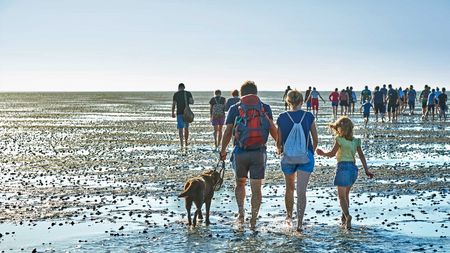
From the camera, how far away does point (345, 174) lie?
969 centimetres

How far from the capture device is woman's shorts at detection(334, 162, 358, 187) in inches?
381

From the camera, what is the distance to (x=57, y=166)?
1723 centimetres

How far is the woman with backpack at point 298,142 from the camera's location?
9398mm

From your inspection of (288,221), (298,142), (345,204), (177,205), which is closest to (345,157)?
(345,204)

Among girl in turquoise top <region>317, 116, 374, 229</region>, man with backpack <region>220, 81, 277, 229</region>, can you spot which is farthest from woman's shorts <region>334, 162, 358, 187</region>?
man with backpack <region>220, 81, 277, 229</region>

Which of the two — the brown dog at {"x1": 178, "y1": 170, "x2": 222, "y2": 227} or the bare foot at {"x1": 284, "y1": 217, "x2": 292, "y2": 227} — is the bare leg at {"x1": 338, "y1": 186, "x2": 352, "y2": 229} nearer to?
the bare foot at {"x1": 284, "y1": 217, "x2": 292, "y2": 227}

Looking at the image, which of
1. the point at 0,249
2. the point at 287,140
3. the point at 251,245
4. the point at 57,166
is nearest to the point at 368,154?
the point at 57,166

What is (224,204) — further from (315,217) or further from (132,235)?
(132,235)

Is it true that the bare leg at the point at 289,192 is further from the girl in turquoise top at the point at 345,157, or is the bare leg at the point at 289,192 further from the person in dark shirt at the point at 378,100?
the person in dark shirt at the point at 378,100

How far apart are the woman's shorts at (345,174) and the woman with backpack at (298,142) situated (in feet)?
1.64

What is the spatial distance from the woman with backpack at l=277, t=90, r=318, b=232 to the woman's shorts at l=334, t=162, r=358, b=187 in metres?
0.50

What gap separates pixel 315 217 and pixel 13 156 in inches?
512

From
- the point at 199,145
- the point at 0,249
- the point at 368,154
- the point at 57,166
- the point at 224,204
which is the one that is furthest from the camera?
the point at 199,145

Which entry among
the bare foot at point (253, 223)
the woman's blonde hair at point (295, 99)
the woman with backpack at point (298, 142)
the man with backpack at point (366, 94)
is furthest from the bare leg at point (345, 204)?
the man with backpack at point (366, 94)
